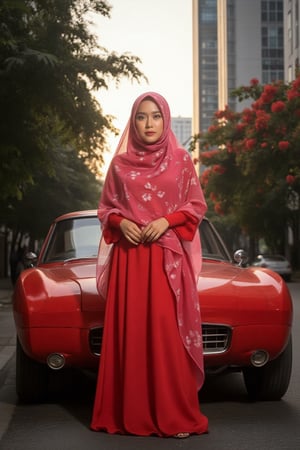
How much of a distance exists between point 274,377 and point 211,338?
74cm

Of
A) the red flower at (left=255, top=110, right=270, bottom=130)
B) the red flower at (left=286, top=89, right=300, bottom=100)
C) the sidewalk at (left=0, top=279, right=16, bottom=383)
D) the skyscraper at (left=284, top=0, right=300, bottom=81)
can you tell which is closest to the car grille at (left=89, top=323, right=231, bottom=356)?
Answer: the sidewalk at (left=0, top=279, right=16, bottom=383)

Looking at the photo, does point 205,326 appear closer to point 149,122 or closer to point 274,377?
point 274,377

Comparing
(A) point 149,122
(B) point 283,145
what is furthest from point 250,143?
(A) point 149,122

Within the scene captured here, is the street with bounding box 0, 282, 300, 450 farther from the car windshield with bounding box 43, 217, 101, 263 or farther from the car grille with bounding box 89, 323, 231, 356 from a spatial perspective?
the car windshield with bounding box 43, 217, 101, 263

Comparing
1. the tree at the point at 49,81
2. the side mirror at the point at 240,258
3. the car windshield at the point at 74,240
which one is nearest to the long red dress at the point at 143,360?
the car windshield at the point at 74,240

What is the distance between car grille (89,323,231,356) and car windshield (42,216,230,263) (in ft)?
4.75

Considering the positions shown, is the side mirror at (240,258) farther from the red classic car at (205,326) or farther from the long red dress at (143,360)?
the long red dress at (143,360)

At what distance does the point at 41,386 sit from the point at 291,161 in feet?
85.3

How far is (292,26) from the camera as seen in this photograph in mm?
57844

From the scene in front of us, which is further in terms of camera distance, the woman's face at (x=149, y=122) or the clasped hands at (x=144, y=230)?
the woman's face at (x=149, y=122)

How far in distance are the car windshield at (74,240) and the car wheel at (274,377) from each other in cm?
172

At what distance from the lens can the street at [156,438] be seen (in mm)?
4918

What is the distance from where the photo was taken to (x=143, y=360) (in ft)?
16.9

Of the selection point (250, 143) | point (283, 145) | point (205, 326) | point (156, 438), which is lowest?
point (156, 438)
